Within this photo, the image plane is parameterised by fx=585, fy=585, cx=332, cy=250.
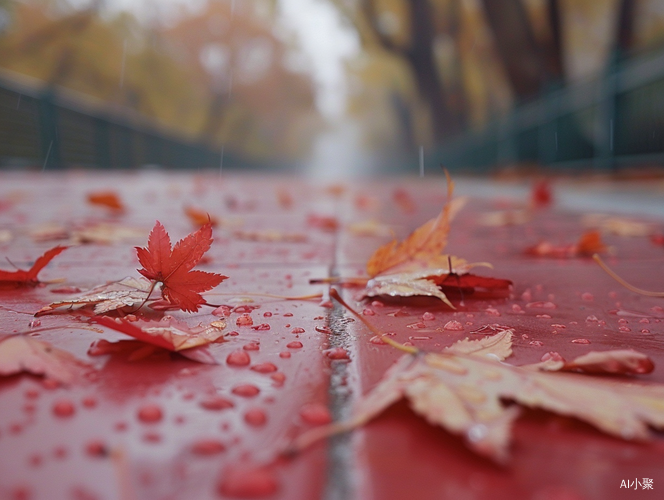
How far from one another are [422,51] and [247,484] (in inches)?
641

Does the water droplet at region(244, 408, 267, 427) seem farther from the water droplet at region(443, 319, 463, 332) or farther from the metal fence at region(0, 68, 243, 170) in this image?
the metal fence at region(0, 68, 243, 170)

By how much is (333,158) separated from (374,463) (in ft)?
192

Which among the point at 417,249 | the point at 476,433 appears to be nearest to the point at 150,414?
the point at 476,433

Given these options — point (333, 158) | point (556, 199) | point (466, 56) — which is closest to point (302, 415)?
point (556, 199)

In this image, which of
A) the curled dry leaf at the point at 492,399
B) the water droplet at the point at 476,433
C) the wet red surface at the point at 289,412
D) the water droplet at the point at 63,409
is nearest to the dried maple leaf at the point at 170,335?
the wet red surface at the point at 289,412

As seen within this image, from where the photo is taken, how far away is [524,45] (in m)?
9.33

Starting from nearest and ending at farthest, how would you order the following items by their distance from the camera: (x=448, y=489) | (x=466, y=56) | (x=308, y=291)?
1. (x=448, y=489)
2. (x=308, y=291)
3. (x=466, y=56)

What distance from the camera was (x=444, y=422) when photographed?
0.46 m

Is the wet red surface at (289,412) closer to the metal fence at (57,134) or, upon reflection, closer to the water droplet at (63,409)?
the water droplet at (63,409)

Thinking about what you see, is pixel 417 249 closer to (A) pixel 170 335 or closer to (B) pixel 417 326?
(B) pixel 417 326

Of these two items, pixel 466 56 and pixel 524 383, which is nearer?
pixel 524 383

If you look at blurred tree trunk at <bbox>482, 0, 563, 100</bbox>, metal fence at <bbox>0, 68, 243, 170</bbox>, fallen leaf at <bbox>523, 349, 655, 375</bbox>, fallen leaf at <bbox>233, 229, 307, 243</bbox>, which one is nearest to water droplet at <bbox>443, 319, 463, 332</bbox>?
fallen leaf at <bbox>523, 349, 655, 375</bbox>

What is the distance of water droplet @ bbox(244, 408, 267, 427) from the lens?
0.52 meters

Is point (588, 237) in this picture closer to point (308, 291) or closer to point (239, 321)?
point (308, 291)
